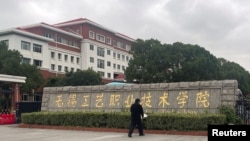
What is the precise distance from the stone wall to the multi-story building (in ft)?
79.7

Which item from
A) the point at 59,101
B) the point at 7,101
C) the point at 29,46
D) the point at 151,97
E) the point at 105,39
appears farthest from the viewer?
the point at 105,39

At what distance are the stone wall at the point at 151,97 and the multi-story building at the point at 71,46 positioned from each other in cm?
2429

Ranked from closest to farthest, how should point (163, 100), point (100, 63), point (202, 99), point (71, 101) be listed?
point (202, 99)
point (163, 100)
point (71, 101)
point (100, 63)

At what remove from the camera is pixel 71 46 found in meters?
47.0

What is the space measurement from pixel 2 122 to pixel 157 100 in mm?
8308

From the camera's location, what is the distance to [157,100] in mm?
12773

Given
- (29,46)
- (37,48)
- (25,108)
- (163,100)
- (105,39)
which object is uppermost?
(105,39)

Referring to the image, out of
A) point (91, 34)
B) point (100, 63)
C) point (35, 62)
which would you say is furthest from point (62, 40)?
point (100, 63)

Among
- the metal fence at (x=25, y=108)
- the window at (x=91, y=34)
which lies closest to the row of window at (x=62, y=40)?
the window at (x=91, y=34)

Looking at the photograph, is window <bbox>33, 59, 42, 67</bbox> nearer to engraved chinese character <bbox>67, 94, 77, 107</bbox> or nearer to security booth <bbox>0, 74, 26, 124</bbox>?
security booth <bbox>0, 74, 26, 124</bbox>

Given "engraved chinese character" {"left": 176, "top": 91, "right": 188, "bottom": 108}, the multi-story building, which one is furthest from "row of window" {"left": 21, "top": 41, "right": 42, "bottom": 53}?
"engraved chinese character" {"left": 176, "top": 91, "right": 188, "bottom": 108}

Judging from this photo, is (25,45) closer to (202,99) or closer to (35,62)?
(35,62)

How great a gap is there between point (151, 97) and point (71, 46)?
35.4 meters

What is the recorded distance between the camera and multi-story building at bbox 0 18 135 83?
1528 inches
